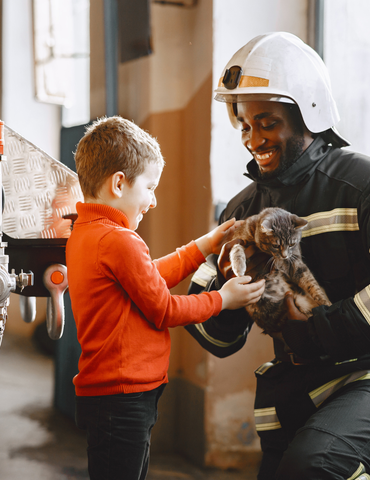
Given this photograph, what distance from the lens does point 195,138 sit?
2055 mm

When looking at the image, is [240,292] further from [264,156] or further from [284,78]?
[284,78]

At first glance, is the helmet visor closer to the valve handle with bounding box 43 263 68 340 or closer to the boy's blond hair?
the boy's blond hair

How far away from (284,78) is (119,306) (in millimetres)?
754

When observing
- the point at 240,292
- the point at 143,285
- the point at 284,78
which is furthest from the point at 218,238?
the point at 284,78

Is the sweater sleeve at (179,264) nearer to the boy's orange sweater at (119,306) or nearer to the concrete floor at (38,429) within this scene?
the boy's orange sweater at (119,306)

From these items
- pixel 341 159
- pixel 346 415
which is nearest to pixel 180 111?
pixel 341 159

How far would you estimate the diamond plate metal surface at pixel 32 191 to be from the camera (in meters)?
1.29

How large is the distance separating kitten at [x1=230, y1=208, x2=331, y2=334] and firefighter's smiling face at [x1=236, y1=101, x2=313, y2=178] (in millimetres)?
175

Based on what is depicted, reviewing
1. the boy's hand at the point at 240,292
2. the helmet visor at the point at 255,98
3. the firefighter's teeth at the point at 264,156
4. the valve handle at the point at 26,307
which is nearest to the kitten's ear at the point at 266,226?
the boy's hand at the point at 240,292

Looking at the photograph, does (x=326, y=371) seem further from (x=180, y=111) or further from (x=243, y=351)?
(x=180, y=111)

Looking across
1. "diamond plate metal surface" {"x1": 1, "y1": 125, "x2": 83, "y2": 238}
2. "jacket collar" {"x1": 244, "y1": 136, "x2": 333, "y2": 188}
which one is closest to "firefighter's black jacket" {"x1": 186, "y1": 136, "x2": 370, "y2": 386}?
"jacket collar" {"x1": 244, "y1": 136, "x2": 333, "y2": 188}

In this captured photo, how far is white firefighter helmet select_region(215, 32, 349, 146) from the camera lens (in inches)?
47.3

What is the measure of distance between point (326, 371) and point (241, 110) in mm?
775

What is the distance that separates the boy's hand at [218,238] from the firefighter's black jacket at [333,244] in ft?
0.36
